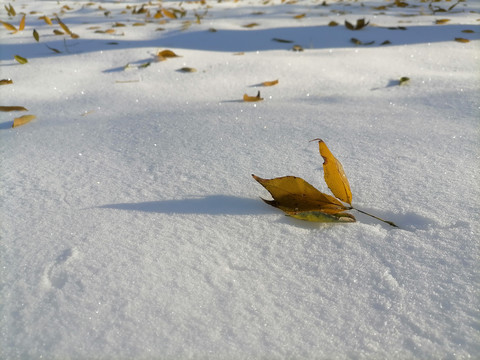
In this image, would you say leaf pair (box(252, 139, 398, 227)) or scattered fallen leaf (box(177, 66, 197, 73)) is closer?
leaf pair (box(252, 139, 398, 227))

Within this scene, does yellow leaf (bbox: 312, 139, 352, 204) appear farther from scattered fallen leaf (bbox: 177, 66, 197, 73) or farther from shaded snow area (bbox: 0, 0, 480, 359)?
scattered fallen leaf (bbox: 177, 66, 197, 73)

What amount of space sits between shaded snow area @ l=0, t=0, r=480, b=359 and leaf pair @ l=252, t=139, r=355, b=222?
0.02 m

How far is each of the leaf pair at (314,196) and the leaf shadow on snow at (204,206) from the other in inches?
1.8

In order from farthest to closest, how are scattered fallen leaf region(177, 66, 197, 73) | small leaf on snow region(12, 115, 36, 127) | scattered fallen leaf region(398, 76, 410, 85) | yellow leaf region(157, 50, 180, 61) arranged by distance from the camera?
yellow leaf region(157, 50, 180, 61) < scattered fallen leaf region(177, 66, 197, 73) < scattered fallen leaf region(398, 76, 410, 85) < small leaf on snow region(12, 115, 36, 127)

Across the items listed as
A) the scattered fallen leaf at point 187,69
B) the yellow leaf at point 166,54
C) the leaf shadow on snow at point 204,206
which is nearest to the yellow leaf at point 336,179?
the leaf shadow on snow at point 204,206

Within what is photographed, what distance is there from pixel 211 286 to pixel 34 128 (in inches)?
30.1

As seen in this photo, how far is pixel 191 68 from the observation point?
146cm

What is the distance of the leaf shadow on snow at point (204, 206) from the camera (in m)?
0.61

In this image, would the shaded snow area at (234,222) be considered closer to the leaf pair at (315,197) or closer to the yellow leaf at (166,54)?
the leaf pair at (315,197)

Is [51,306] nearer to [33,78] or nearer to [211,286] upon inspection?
[211,286]

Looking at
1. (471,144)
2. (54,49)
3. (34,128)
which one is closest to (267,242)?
(471,144)

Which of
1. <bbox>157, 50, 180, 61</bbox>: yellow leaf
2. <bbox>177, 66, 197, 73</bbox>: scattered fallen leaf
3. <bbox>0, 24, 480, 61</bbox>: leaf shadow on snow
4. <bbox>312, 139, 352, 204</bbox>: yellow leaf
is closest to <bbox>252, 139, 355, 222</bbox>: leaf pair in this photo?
<bbox>312, 139, 352, 204</bbox>: yellow leaf

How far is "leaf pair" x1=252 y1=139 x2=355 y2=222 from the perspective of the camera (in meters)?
0.57

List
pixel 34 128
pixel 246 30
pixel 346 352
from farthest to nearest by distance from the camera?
pixel 246 30 < pixel 34 128 < pixel 346 352
